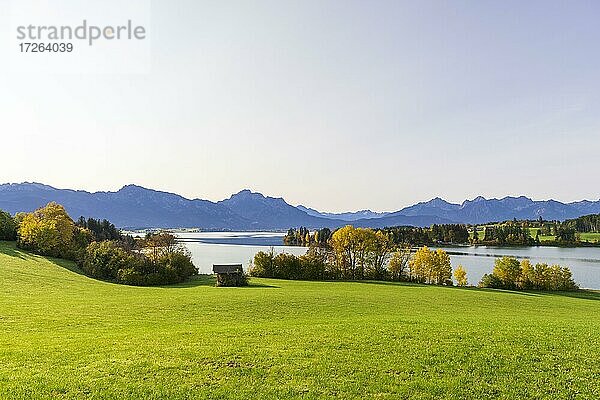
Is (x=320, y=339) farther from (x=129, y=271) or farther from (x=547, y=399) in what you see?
(x=129, y=271)

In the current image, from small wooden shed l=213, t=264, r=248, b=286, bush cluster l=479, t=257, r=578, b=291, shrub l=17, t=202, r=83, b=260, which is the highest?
shrub l=17, t=202, r=83, b=260

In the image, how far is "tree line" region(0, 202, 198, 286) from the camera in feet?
184

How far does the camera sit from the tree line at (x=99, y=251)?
56125 mm

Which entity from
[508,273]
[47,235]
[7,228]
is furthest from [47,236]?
[508,273]

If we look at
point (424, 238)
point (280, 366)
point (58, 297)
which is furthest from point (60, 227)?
point (424, 238)

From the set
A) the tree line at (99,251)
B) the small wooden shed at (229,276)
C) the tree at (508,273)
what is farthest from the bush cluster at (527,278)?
the tree line at (99,251)

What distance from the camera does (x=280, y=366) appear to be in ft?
42.5

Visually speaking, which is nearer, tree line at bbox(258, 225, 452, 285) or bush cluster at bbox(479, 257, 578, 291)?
bush cluster at bbox(479, 257, 578, 291)

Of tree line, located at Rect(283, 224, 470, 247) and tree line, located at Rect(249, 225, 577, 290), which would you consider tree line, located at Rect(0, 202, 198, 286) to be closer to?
tree line, located at Rect(249, 225, 577, 290)

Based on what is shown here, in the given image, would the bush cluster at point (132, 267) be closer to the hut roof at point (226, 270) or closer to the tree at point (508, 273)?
the hut roof at point (226, 270)

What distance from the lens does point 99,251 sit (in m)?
58.8

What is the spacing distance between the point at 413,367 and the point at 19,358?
1233 cm

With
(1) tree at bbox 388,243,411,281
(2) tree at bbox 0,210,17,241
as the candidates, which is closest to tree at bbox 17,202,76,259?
(2) tree at bbox 0,210,17,241

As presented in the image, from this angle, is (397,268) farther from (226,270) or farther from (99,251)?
(99,251)
